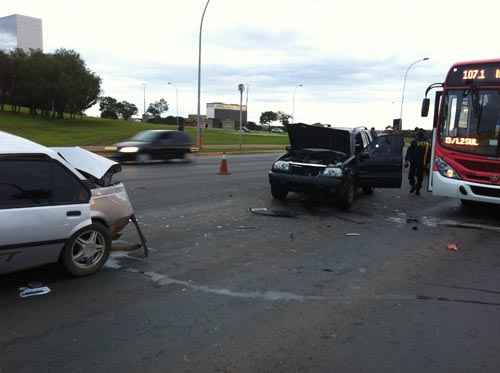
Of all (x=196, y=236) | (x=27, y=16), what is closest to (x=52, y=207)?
(x=196, y=236)

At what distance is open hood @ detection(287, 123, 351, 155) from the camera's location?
12219mm

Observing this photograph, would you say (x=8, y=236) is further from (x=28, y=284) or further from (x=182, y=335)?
(x=182, y=335)

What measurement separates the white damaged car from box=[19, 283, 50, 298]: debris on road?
0.25m

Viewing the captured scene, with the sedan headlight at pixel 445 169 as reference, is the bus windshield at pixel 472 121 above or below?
above

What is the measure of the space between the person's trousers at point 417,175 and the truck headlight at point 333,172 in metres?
4.48

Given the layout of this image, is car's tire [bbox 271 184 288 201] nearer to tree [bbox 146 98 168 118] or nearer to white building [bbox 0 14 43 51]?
white building [bbox 0 14 43 51]

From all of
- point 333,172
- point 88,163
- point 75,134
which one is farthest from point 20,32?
point 88,163

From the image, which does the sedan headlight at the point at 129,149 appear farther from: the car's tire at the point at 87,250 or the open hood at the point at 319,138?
the car's tire at the point at 87,250

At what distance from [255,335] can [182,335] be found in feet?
2.02

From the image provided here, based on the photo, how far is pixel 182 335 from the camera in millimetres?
4227

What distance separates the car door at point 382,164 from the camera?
11.9 m

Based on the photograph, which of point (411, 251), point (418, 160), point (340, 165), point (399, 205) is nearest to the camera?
point (411, 251)

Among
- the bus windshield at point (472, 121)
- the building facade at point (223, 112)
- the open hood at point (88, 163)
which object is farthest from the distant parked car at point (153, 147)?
the building facade at point (223, 112)

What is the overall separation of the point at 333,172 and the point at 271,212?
1683 mm
